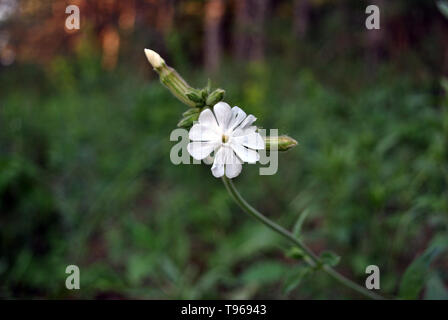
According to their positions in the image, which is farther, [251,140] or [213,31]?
[213,31]

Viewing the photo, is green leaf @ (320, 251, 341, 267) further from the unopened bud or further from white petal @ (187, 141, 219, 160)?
the unopened bud

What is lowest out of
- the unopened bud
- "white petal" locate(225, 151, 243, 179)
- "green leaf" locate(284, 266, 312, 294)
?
"green leaf" locate(284, 266, 312, 294)

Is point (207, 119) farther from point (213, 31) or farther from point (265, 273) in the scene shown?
point (213, 31)

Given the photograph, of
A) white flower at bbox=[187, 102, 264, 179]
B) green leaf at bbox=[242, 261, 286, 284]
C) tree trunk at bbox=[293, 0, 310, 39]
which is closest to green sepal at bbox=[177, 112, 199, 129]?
white flower at bbox=[187, 102, 264, 179]

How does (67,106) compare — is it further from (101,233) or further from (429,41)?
(429,41)

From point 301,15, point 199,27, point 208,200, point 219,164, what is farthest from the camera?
point 199,27

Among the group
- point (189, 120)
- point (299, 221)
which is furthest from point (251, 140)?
point (299, 221)
